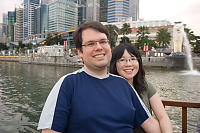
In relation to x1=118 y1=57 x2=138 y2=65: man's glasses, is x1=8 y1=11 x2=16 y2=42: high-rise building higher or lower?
higher

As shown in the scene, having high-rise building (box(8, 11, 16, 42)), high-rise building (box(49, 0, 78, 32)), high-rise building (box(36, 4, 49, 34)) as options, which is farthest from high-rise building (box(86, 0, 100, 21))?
high-rise building (box(8, 11, 16, 42))

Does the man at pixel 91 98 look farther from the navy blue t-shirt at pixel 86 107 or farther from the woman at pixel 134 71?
the woman at pixel 134 71

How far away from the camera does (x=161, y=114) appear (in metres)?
2.16

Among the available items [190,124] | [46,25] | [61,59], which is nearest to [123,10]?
[46,25]

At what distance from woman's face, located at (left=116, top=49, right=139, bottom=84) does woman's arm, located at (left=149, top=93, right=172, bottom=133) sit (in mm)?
429

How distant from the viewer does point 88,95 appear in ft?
4.85

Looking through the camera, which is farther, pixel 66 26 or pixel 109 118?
pixel 66 26

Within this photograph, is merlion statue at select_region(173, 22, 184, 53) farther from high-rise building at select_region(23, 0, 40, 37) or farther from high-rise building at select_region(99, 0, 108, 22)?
high-rise building at select_region(23, 0, 40, 37)

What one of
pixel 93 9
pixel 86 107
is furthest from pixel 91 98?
pixel 93 9

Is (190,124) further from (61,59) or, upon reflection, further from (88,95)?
(61,59)

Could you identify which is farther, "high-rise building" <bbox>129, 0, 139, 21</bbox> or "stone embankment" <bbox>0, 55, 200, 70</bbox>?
"high-rise building" <bbox>129, 0, 139, 21</bbox>

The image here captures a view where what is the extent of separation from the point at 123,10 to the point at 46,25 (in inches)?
2330

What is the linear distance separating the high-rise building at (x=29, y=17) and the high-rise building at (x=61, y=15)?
2784cm

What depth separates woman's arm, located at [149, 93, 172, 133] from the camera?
6.66ft
